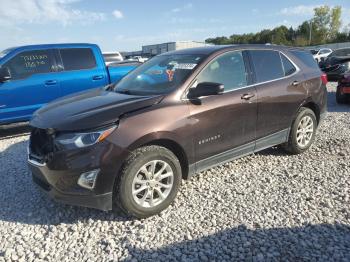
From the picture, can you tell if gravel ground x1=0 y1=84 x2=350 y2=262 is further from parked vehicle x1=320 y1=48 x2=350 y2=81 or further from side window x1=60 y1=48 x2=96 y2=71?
parked vehicle x1=320 y1=48 x2=350 y2=81

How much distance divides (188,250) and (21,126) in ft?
22.5

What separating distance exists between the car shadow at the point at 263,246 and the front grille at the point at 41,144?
1.28 metres

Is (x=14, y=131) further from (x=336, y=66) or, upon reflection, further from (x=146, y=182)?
(x=336, y=66)

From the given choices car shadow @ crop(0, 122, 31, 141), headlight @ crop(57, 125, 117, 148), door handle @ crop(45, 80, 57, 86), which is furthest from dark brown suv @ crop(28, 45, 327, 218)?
car shadow @ crop(0, 122, 31, 141)

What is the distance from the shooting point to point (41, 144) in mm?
3721

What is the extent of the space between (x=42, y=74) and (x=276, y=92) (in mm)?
4980

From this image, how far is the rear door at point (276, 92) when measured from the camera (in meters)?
4.72

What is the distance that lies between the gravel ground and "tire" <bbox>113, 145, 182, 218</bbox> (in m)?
0.15

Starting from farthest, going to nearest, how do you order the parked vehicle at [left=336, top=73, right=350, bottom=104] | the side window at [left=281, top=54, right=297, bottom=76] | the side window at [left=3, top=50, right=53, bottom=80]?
the parked vehicle at [left=336, top=73, right=350, bottom=104]
the side window at [left=3, top=50, right=53, bottom=80]
the side window at [left=281, top=54, right=297, bottom=76]

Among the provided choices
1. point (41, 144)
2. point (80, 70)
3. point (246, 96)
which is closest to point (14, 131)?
point (80, 70)

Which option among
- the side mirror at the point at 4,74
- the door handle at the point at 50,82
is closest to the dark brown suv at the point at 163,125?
the door handle at the point at 50,82

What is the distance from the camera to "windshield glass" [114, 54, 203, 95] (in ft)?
13.5

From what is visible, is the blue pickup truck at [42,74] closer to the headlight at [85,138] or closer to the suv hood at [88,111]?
the suv hood at [88,111]

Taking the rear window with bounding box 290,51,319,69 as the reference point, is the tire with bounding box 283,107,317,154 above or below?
below
